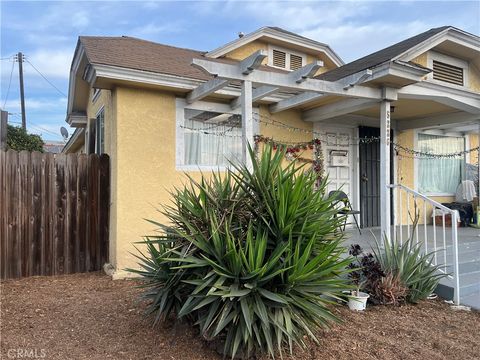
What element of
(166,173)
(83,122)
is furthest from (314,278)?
(83,122)

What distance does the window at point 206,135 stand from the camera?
21.9ft

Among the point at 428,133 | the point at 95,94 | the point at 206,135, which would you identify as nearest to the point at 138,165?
the point at 206,135

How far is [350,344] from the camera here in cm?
341

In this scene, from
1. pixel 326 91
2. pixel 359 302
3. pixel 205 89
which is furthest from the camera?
pixel 205 89

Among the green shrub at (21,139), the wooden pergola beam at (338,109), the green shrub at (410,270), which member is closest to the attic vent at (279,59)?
the wooden pergola beam at (338,109)

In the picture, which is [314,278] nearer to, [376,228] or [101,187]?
[101,187]

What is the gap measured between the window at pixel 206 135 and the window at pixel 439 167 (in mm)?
5690

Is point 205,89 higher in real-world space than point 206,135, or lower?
higher

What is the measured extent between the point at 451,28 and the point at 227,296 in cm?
709

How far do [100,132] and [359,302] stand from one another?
6.05 meters

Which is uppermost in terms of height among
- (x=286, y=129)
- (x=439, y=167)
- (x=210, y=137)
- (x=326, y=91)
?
(x=326, y=91)

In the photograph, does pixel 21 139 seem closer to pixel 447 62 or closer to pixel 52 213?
pixel 52 213

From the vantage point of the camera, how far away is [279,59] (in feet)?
33.3

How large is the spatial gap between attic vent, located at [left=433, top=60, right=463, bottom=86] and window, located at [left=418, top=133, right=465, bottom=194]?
8.20 ft
